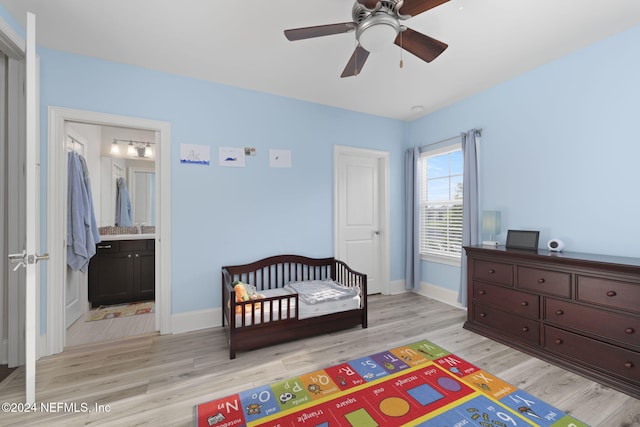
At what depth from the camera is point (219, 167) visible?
3.01 metres

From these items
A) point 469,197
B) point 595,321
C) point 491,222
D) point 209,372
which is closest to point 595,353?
point 595,321

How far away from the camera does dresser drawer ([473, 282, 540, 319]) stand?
2.38 meters

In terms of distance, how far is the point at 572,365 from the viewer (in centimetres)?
210

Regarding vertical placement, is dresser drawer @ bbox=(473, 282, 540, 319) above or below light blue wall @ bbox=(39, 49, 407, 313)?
below

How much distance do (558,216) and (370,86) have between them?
2342 millimetres

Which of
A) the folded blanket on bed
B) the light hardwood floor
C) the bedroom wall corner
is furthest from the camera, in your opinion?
the bedroom wall corner

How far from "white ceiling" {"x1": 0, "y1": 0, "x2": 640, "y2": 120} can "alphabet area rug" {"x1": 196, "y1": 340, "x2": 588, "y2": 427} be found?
269cm

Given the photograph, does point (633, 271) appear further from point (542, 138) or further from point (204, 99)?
point (204, 99)

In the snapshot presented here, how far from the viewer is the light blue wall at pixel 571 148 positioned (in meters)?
2.18

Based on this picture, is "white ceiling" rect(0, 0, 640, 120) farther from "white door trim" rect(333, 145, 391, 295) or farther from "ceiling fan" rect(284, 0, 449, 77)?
"white door trim" rect(333, 145, 391, 295)

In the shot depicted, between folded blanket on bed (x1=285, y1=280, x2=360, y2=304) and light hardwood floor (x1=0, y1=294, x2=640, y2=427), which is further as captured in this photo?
folded blanket on bed (x1=285, y1=280, x2=360, y2=304)

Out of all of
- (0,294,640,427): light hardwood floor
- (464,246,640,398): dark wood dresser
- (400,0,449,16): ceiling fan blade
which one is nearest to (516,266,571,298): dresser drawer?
(464,246,640,398): dark wood dresser

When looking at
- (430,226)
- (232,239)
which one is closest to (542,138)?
(430,226)

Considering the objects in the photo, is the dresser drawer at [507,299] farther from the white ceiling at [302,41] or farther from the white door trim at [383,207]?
the white ceiling at [302,41]
